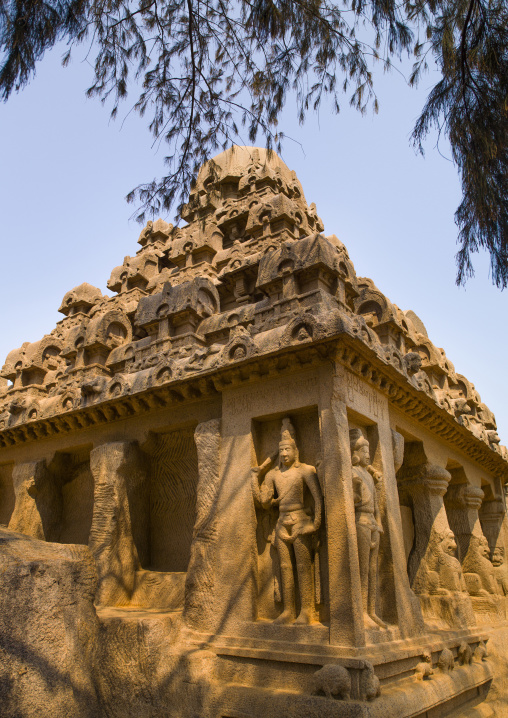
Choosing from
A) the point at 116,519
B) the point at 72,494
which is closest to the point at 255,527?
the point at 116,519

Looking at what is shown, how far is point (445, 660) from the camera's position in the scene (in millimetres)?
6355

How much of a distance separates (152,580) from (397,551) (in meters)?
3.21

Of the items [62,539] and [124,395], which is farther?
[62,539]

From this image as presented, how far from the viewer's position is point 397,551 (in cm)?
628

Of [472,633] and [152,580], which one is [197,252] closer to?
[152,580]

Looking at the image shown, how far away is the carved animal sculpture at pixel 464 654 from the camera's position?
7051 millimetres

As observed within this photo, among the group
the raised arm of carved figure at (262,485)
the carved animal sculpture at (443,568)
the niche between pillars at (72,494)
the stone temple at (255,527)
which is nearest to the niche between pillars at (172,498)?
the stone temple at (255,527)

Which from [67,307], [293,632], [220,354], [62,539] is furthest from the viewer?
[67,307]

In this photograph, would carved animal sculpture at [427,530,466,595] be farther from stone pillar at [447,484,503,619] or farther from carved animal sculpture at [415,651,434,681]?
carved animal sculpture at [415,651,434,681]

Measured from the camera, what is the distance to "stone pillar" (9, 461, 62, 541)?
8.78 m

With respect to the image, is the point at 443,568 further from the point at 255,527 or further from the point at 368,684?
the point at 368,684

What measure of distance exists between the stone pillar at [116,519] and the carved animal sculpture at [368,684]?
3561 millimetres

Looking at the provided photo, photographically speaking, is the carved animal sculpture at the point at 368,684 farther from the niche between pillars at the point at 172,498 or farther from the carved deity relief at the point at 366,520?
the niche between pillars at the point at 172,498

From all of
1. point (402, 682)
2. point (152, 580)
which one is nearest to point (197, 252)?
point (152, 580)
